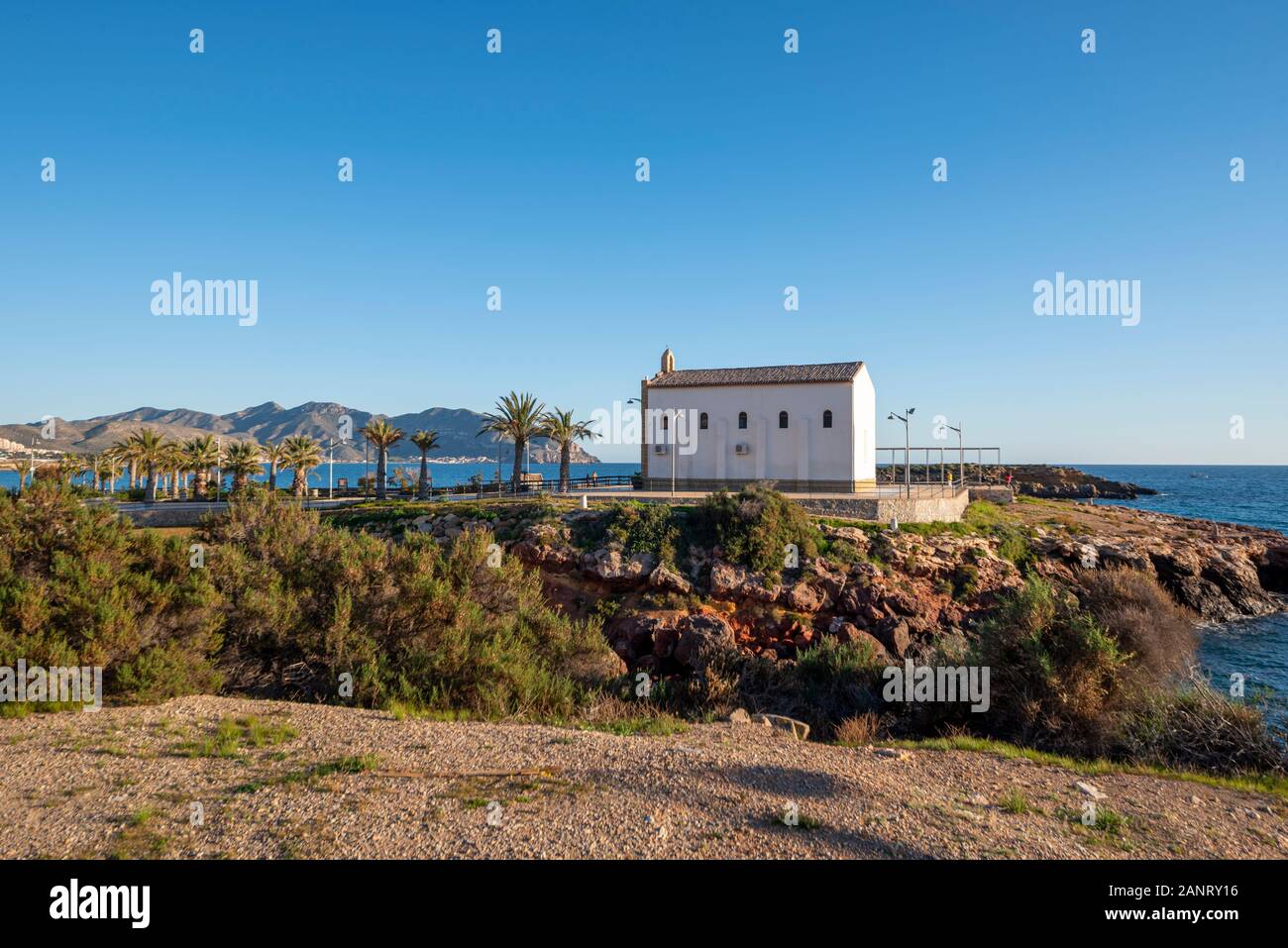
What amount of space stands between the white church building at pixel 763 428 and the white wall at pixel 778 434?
6 cm

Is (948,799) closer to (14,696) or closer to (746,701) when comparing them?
(746,701)

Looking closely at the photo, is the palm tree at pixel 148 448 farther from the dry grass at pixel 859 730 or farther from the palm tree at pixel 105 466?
the dry grass at pixel 859 730

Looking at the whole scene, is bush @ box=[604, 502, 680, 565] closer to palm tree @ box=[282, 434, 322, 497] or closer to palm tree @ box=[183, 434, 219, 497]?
palm tree @ box=[282, 434, 322, 497]

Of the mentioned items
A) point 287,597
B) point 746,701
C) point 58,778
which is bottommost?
point 746,701

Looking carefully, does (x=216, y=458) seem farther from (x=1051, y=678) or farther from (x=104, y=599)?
(x=1051, y=678)

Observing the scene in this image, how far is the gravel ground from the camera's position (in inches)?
255

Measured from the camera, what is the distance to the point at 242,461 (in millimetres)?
43500

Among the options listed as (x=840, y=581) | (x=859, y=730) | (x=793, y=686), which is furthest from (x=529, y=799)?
(x=840, y=581)

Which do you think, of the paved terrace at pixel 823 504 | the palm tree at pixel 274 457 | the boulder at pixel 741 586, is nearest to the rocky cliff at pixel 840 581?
the boulder at pixel 741 586

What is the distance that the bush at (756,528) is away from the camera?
25578mm
